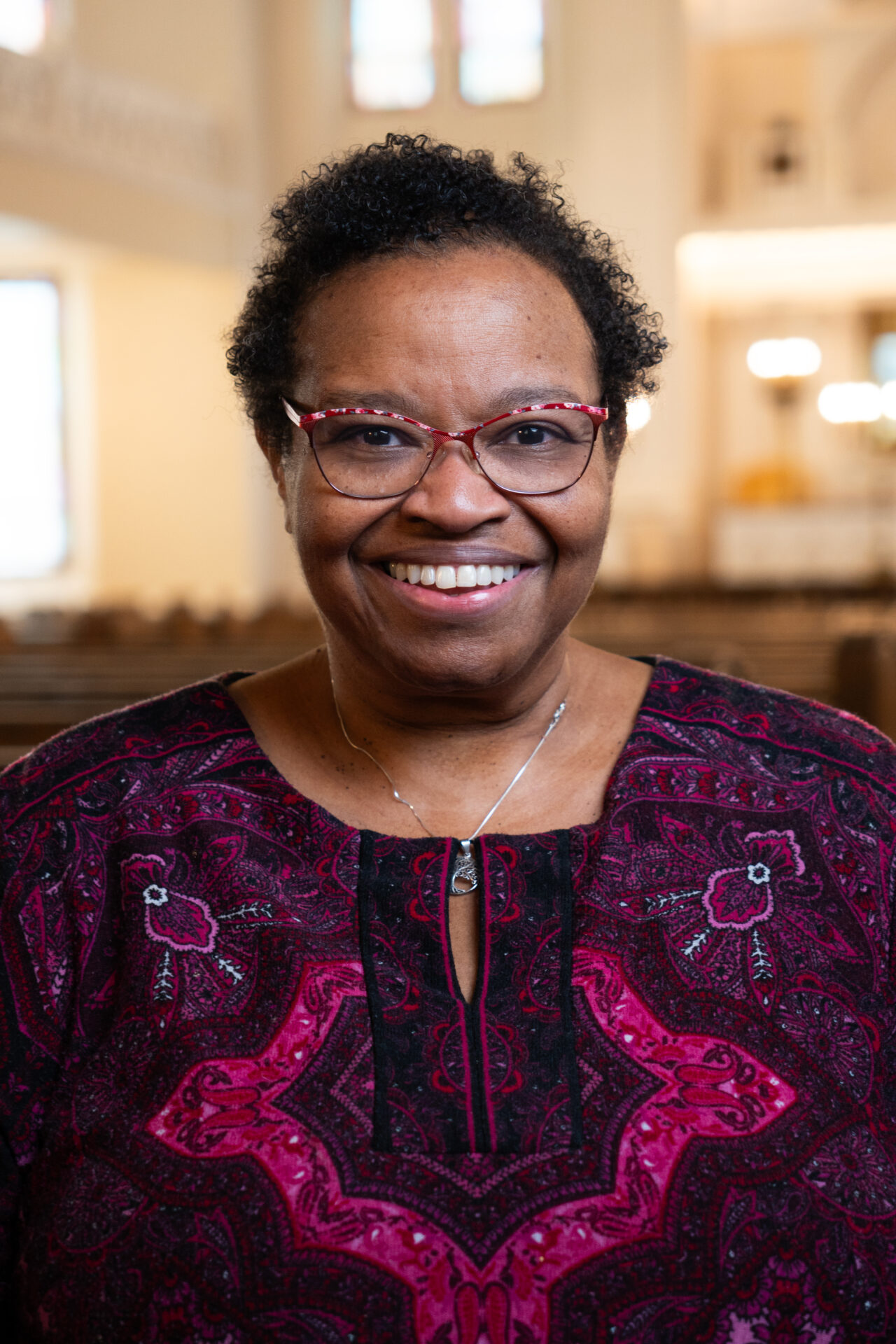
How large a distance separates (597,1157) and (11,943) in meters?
0.58

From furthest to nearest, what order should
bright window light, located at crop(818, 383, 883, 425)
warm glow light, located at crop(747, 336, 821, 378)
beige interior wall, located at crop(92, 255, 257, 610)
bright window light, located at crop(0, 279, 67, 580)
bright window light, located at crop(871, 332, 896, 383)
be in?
bright window light, located at crop(871, 332, 896, 383)
bright window light, located at crop(818, 383, 883, 425)
warm glow light, located at crop(747, 336, 821, 378)
bright window light, located at crop(0, 279, 67, 580)
beige interior wall, located at crop(92, 255, 257, 610)

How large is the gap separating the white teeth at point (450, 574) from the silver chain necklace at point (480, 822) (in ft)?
0.71

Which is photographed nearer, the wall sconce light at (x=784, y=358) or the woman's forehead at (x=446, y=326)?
the woman's forehead at (x=446, y=326)

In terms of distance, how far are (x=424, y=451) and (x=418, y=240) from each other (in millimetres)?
203

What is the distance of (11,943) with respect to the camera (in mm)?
1340

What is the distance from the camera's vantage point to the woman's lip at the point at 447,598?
1.31 metres

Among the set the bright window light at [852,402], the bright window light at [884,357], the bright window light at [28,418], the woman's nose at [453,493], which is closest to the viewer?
the woman's nose at [453,493]

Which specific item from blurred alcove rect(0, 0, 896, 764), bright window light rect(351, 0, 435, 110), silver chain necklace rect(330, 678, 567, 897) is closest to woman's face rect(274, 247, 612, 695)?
silver chain necklace rect(330, 678, 567, 897)

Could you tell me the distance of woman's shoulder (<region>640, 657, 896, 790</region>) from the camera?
1454mm

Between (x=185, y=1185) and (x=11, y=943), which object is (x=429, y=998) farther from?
(x=11, y=943)

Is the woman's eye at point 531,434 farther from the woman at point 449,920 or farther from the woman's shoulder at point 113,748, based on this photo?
the woman's shoulder at point 113,748

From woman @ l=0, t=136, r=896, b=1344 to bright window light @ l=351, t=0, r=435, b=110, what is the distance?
38.5ft

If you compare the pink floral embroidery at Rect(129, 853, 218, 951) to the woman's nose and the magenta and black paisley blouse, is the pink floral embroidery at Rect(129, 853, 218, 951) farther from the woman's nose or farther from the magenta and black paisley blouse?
the woman's nose

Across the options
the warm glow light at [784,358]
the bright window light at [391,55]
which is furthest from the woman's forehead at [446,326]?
the warm glow light at [784,358]
